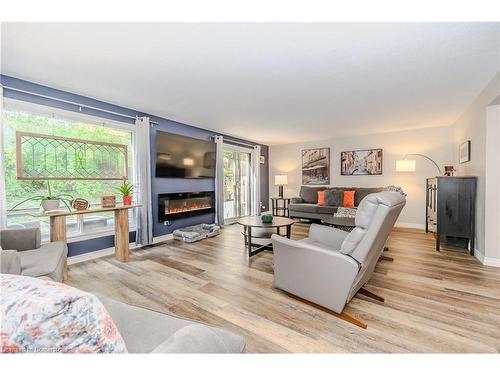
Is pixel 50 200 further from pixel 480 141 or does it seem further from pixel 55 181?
pixel 480 141

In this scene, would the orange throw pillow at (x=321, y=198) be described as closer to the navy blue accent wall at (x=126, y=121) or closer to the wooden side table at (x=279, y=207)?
the wooden side table at (x=279, y=207)

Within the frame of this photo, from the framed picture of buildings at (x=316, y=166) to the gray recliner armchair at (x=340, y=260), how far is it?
454 centimetres

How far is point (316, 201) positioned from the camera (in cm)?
600

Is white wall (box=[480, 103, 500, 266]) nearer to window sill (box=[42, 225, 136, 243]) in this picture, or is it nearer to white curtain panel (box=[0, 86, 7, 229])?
window sill (box=[42, 225, 136, 243])

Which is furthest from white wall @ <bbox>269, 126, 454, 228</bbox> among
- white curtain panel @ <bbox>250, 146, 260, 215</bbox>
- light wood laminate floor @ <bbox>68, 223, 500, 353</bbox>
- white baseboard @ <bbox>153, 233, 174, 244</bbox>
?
white baseboard @ <bbox>153, 233, 174, 244</bbox>

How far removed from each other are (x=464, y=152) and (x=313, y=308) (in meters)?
3.87

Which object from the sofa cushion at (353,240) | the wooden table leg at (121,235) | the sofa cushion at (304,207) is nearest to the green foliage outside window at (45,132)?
the wooden table leg at (121,235)

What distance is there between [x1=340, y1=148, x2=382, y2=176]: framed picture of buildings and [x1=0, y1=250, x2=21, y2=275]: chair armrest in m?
6.12

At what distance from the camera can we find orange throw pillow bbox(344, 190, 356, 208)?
535 centimetres

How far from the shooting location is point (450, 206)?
333 centimetres

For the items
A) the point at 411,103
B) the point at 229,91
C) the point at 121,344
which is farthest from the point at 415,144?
the point at 121,344

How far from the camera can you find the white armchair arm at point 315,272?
1.71m

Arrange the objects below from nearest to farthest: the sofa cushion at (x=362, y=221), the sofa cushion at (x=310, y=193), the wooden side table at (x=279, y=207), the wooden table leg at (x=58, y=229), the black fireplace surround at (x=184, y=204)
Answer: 1. the sofa cushion at (x=362, y=221)
2. the wooden table leg at (x=58, y=229)
3. the black fireplace surround at (x=184, y=204)
4. the sofa cushion at (x=310, y=193)
5. the wooden side table at (x=279, y=207)

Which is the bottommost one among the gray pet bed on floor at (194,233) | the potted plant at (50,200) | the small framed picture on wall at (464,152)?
the gray pet bed on floor at (194,233)
